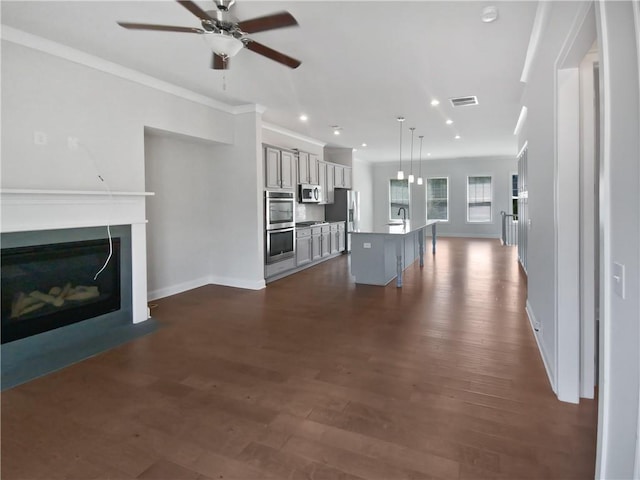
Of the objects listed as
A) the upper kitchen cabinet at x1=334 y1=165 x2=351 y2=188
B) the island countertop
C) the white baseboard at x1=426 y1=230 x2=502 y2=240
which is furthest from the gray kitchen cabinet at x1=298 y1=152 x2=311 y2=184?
the white baseboard at x1=426 y1=230 x2=502 y2=240

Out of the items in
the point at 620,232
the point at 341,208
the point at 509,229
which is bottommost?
the point at 509,229

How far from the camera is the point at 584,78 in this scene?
229 cm

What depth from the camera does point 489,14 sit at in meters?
2.83

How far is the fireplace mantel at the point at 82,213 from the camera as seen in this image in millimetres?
2994

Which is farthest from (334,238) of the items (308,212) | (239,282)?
(239,282)

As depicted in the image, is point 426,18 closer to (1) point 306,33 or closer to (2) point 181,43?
(1) point 306,33

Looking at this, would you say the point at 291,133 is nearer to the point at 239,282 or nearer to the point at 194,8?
the point at 239,282

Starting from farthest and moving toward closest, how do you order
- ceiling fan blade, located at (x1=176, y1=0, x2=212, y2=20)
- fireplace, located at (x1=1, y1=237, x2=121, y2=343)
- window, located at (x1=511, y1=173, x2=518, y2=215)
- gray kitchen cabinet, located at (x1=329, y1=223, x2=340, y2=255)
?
window, located at (x1=511, y1=173, x2=518, y2=215) → gray kitchen cabinet, located at (x1=329, y1=223, x2=340, y2=255) → fireplace, located at (x1=1, y1=237, x2=121, y2=343) → ceiling fan blade, located at (x1=176, y1=0, x2=212, y2=20)

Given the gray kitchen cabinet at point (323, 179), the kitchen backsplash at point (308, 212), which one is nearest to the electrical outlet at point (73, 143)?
the kitchen backsplash at point (308, 212)

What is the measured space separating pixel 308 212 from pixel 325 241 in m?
0.89

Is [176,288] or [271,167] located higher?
[271,167]

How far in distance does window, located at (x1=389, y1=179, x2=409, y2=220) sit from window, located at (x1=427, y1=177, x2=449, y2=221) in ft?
2.63

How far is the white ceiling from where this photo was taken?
281cm

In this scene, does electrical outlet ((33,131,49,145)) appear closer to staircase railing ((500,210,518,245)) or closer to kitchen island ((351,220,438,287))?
kitchen island ((351,220,438,287))
